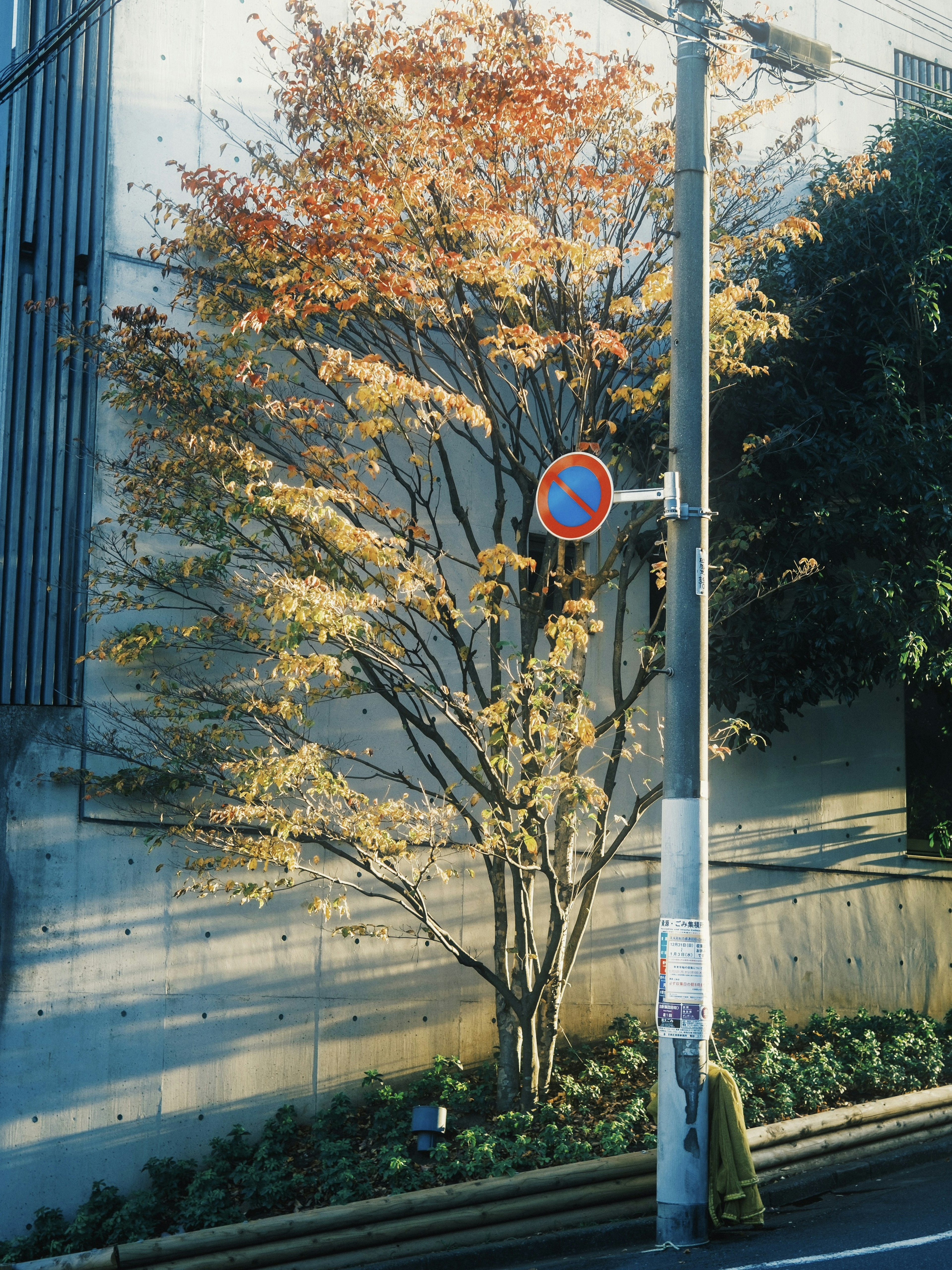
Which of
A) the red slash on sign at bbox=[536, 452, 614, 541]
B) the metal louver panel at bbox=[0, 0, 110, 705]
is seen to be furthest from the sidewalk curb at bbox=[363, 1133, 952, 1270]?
the metal louver panel at bbox=[0, 0, 110, 705]

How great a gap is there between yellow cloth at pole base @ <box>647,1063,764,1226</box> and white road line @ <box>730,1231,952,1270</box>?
0.56m

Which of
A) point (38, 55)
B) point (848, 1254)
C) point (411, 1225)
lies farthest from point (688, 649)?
point (38, 55)

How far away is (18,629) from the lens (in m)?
10.4

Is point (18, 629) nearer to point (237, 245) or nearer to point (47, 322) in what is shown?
point (47, 322)

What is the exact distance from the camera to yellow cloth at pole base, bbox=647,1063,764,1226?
308 inches

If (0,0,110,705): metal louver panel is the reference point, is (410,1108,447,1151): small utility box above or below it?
below

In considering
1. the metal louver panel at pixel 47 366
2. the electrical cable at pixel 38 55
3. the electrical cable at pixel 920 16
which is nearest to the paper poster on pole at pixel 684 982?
the metal louver panel at pixel 47 366

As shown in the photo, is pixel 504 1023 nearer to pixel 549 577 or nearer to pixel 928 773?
pixel 549 577

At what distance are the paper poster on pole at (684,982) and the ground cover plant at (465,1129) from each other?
5.70ft

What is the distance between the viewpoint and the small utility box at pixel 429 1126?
9844 millimetres

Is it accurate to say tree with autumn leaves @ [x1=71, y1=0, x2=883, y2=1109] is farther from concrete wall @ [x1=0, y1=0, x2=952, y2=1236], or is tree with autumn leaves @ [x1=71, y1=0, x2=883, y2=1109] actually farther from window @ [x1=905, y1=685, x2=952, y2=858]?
window @ [x1=905, y1=685, x2=952, y2=858]

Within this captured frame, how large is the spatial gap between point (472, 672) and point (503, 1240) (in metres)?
4.20

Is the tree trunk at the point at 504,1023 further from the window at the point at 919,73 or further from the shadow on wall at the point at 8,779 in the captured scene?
the window at the point at 919,73

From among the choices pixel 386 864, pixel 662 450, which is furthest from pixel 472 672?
pixel 662 450
